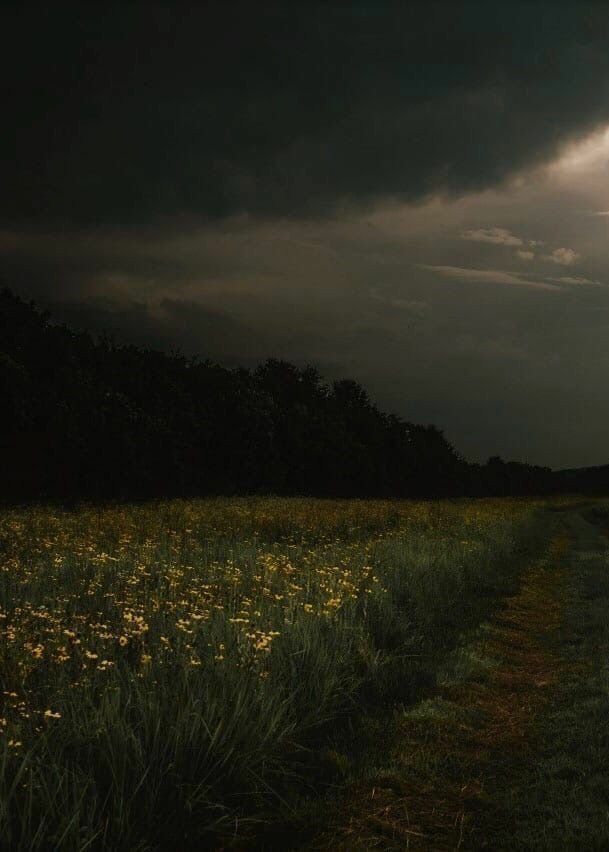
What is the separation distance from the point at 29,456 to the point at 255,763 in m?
31.8

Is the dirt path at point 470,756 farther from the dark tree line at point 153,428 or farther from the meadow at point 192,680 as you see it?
the dark tree line at point 153,428

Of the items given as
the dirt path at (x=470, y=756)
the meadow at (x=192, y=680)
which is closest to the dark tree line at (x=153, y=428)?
the meadow at (x=192, y=680)

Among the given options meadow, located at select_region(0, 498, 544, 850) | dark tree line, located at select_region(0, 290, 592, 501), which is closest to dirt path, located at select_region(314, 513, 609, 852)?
meadow, located at select_region(0, 498, 544, 850)

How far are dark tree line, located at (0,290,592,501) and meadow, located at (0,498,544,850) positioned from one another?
2189 cm

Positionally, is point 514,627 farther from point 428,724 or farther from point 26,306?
point 26,306

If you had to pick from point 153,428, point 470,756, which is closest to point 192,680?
point 470,756

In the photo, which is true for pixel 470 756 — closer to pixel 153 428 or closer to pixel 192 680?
pixel 192 680

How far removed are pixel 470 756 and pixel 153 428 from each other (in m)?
35.5

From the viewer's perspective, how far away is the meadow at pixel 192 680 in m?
4.21

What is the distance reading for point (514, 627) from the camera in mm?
11031

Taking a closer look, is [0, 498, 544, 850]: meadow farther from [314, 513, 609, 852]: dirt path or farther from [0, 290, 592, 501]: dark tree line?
[0, 290, 592, 501]: dark tree line

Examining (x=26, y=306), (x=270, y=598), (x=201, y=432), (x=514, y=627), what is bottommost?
(x=514, y=627)

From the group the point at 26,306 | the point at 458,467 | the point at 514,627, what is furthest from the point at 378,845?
the point at 458,467

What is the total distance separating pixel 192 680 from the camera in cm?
558
